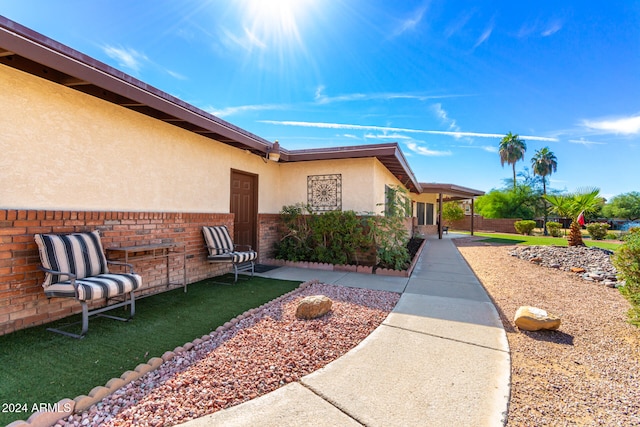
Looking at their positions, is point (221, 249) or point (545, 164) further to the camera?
point (545, 164)

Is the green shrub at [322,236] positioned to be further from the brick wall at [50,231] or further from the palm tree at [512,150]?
the palm tree at [512,150]

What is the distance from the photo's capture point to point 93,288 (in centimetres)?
302

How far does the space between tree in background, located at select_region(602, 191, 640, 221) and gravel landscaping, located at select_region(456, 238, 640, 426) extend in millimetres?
45211

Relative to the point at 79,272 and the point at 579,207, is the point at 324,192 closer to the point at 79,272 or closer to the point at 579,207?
the point at 79,272

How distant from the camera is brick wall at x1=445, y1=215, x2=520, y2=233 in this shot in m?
24.9

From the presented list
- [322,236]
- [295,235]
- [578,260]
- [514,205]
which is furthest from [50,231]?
[514,205]

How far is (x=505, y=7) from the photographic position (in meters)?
6.96

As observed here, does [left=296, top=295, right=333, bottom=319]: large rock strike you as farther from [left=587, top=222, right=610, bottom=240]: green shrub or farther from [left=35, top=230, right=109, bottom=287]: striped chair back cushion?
[left=587, top=222, right=610, bottom=240]: green shrub

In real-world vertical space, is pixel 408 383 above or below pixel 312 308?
below

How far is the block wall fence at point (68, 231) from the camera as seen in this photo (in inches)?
122

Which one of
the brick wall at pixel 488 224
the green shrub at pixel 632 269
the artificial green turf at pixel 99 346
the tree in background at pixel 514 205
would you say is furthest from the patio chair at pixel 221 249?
the tree in background at pixel 514 205

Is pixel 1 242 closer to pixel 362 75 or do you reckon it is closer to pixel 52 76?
pixel 52 76

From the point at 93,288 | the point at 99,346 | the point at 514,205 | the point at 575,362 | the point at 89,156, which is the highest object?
the point at 514,205

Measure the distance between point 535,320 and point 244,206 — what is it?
6.22 metres
